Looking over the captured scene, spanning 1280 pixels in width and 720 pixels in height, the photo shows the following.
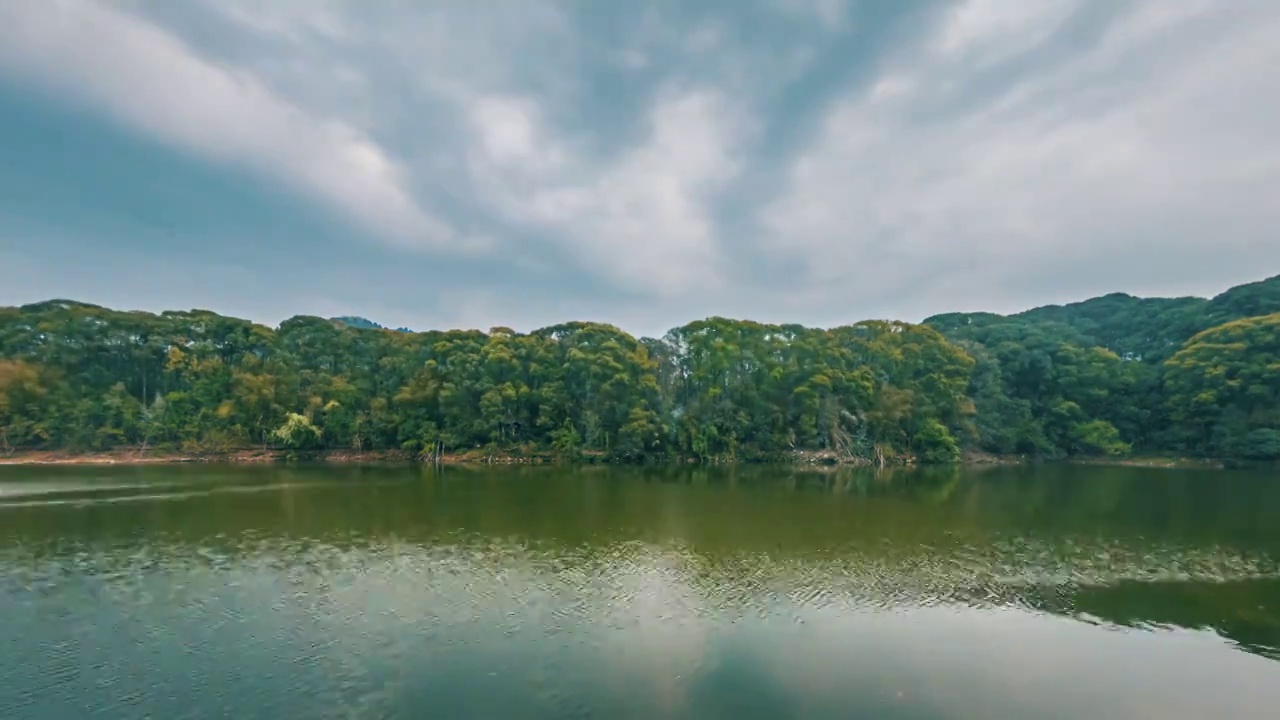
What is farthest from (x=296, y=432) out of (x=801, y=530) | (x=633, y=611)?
(x=633, y=611)

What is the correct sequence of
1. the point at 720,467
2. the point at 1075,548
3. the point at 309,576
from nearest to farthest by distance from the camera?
the point at 309,576 → the point at 1075,548 → the point at 720,467

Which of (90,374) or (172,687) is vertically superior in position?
(90,374)

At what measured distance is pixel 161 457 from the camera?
49.3 metres

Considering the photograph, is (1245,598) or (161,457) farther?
(161,457)

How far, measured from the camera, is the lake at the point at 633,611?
9.32 metres

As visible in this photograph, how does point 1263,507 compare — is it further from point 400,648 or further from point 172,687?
point 172,687

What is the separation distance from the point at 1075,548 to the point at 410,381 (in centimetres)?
5056

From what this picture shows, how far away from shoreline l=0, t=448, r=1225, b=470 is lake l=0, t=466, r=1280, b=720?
24055mm

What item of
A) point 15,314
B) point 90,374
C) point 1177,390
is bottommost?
point 1177,390

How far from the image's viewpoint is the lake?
932cm

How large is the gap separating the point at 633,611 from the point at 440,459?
42.3 metres

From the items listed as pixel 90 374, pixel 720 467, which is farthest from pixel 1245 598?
pixel 90 374

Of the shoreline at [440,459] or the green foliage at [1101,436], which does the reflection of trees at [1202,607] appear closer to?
the shoreline at [440,459]

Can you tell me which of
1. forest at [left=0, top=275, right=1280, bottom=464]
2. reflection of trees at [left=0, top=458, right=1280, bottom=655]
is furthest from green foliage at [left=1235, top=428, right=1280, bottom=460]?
reflection of trees at [left=0, top=458, right=1280, bottom=655]
